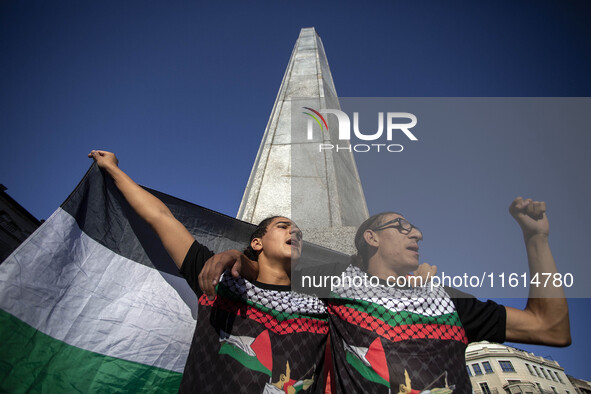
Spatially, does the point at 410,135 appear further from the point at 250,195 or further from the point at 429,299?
the point at 250,195

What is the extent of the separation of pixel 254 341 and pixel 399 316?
73 centimetres

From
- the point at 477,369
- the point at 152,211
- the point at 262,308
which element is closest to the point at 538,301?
the point at 262,308

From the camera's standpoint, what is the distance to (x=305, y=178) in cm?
375

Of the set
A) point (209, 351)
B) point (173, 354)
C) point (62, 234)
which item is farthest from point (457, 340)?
point (62, 234)

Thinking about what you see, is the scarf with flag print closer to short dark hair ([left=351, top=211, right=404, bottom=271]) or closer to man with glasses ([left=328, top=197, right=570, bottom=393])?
man with glasses ([left=328, top=197, right=570, bottom=393])

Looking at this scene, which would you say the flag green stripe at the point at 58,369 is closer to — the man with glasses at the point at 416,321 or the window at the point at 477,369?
the man with glasses at the point at 416,321

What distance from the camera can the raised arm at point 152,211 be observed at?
1.88 m

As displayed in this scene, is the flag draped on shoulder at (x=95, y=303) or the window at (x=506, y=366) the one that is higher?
the window at (x=506, y=366)

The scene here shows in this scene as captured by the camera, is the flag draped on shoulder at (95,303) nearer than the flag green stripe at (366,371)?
No

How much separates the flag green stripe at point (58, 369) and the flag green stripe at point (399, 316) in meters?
1.32

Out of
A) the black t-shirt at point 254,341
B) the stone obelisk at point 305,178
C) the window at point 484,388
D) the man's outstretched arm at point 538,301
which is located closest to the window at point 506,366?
the window at point 484,388

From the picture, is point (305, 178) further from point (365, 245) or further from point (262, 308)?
point (262, 308)

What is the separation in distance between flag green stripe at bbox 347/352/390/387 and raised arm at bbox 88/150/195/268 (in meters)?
1.09

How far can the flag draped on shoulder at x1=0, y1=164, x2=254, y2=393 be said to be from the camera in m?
1.55
